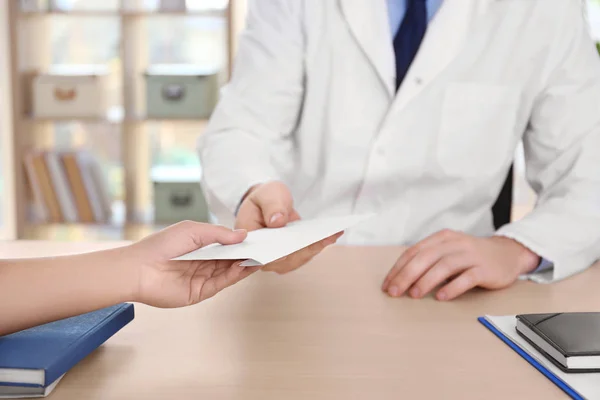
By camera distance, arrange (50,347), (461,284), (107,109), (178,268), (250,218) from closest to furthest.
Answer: (50,347) → (178,268) → (461,284) → (250,218) → (107,109)

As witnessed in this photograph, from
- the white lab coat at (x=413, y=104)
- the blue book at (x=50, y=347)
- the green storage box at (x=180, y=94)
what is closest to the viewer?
the blue book at (x=50, y=347)

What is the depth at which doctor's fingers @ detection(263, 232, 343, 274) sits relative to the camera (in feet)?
3.08

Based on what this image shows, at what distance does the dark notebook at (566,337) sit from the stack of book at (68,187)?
269 centimetres

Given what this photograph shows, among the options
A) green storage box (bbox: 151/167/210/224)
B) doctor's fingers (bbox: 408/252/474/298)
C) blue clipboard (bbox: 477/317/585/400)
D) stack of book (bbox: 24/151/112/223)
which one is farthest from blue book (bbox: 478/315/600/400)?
stack of book (bbox: 24/151/112/223)

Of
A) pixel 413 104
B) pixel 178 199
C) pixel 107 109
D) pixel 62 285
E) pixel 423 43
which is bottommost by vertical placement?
pixel 178 199

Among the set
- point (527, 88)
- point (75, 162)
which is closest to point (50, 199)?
point (75, 162)

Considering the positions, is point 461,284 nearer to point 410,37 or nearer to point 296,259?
point 296,259

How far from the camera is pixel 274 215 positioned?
1001mm

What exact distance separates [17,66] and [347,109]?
2.22 meters

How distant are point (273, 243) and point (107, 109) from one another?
106 inches

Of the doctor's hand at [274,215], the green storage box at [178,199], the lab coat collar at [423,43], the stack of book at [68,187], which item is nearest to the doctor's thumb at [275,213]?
the doctor's hand at [274,215]

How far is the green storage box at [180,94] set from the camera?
3105 mm

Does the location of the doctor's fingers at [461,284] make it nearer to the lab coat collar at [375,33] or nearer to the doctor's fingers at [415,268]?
the doctor's fingers at [415,268]

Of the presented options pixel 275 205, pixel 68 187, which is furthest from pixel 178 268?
pixel 68 187
